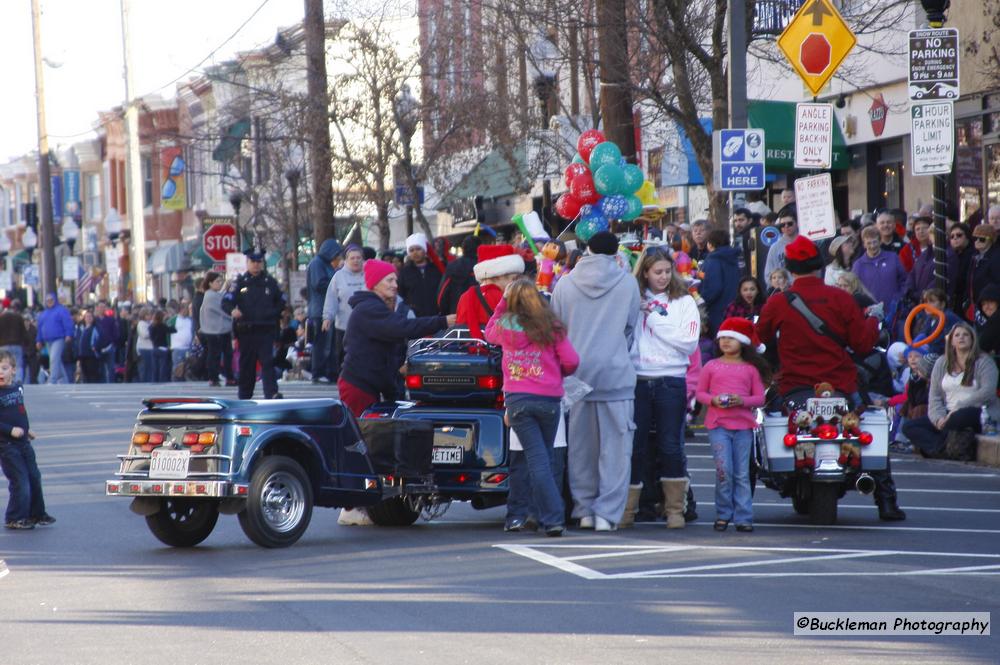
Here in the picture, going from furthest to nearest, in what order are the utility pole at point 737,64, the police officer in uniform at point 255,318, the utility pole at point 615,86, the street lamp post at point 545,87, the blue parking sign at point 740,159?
the street lamp post at point 545,87 < the utility pole at point 615,86 < the police officer in uniform at point 255,318 < the utility pole at point 737,64 < the blue parking sign at point 740,159

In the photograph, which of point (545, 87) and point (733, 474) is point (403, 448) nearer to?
point (733, 474)

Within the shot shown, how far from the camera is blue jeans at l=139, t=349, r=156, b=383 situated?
35.3 metres

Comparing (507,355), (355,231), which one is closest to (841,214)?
(355,231)

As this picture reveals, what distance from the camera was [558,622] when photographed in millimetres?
8359

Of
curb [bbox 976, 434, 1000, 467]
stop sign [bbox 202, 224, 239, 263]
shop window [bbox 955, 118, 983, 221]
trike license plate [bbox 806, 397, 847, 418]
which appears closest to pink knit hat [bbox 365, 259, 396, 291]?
trike license plate [bbox 806, 397, 847, 418]

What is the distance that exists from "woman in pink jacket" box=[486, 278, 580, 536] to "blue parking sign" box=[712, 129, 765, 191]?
308 inches

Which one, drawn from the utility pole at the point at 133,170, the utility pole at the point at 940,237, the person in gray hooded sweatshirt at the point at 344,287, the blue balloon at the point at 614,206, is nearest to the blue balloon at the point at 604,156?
the blue balloon at the point at 614,206

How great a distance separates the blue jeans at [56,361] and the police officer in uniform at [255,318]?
1522 cm

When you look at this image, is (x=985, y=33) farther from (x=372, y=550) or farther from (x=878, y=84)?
(x=372, y=550)

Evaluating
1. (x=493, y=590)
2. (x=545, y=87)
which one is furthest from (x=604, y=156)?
(x=545, y=87)

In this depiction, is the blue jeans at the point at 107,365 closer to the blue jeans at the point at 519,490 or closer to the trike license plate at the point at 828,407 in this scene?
the blue jeans at the point at 519,490

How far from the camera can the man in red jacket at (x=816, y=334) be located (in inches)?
467

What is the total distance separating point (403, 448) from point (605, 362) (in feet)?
4.97

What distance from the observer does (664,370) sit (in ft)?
39.5
